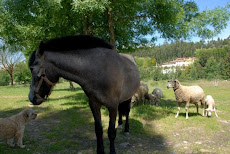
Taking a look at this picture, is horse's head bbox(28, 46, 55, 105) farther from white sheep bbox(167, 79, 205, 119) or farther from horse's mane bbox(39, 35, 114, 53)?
white sheep bbox(167, 79, 205, 119)

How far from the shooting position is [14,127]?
439 cm

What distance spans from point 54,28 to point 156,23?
5.67m

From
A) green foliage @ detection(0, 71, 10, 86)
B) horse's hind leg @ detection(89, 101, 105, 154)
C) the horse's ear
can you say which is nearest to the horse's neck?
the horse's ear

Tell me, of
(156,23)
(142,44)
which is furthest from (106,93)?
(142,44)

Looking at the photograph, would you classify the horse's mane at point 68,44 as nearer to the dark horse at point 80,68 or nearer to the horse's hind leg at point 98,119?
the dark horse at point 80,68

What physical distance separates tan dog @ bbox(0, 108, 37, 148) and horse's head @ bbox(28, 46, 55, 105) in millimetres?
1647

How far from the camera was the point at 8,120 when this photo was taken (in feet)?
14.5

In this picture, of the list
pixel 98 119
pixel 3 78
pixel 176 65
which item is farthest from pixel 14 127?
pixel 176 65

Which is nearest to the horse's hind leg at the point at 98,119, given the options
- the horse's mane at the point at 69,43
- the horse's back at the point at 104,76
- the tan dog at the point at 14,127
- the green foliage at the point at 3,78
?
the horse's back at the point at 104,76

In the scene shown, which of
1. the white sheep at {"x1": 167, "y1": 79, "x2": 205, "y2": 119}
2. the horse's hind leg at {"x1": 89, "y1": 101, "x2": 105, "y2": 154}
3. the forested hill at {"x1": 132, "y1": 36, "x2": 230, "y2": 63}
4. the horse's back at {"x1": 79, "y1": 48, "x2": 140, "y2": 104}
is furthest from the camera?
the forested hill at {"x1": 132, "y1": 36, "x2": 230, "y2": 63}

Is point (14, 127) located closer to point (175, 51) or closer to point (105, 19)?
point (105, 19)

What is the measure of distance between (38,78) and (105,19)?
748cm

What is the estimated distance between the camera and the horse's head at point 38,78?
10.6 ft

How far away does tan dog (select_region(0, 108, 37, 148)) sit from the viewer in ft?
13.9
